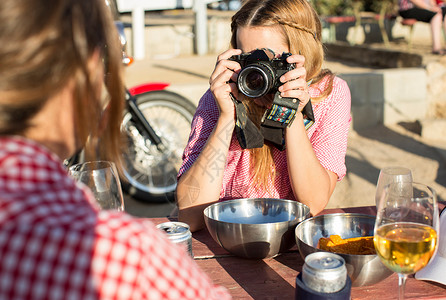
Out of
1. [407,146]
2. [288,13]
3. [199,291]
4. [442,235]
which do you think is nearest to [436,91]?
[407,146]

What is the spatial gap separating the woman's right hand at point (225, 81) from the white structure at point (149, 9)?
817 centimetres

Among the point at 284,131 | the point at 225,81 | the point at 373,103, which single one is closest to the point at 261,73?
the point at 225,81

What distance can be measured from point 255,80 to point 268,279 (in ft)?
2.30

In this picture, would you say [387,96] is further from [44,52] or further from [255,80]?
[44,52]

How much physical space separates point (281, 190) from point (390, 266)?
961 mm

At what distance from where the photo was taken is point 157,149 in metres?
4.27

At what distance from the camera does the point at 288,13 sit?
6.57ft

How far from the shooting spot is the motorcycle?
427cm

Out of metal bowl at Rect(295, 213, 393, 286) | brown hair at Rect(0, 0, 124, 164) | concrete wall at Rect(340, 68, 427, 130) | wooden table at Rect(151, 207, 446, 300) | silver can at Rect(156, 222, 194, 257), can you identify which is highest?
brown hair at Rect(0, 0, 124, 164)

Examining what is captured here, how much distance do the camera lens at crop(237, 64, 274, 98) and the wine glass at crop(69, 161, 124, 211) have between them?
624 millimetres

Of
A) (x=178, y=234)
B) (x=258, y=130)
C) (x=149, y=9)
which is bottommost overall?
(x=178, y=234)

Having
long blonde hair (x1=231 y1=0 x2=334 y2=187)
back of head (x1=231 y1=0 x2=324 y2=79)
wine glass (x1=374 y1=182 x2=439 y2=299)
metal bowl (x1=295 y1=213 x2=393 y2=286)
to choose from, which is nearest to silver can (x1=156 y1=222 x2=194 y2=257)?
metal bowl (x1=295 y1=213 x2=393 y2=286)

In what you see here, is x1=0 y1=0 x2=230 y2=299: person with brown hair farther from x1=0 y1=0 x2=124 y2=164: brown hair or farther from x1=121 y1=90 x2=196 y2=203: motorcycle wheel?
x1=121 y1=90 x2=196 y2=203: motorcycle wheel

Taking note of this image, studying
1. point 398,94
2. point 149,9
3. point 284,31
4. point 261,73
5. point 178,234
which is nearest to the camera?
point 178,234
